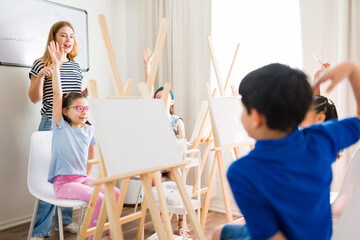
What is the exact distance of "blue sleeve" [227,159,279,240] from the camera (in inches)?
34.5

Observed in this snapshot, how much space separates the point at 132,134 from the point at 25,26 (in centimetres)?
201

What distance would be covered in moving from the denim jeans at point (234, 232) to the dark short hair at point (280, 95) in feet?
1.47

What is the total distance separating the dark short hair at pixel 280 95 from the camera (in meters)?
0.89

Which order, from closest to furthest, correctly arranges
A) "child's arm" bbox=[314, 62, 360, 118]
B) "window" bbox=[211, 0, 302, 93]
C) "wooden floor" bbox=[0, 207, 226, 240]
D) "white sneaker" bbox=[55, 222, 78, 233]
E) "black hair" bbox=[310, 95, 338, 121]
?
"child's arm" bbox=[314, 62, 360, 118] < "black hair" bbox=[310, 95, 338, 121] < "wooden floor" bbox=[0, 207, 226, 240] < "white sneaker" bbox=[55, 222, 78, 233] < "window" bbox=[211, 0, 302, 93]

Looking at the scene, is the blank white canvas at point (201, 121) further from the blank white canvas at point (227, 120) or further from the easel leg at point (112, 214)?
the easel leg at point (112, 214)

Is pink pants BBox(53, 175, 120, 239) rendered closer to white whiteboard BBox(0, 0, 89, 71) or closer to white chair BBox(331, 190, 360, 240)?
white whiteboard BBox(0, 0, 89, 71)

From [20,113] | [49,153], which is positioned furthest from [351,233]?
[20,113]

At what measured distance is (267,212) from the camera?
88cm

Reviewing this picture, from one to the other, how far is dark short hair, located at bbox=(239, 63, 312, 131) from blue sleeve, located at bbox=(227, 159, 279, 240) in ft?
0.57

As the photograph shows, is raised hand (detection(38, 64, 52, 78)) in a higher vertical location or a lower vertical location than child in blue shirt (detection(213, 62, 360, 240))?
higher

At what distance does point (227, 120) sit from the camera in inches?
89.8

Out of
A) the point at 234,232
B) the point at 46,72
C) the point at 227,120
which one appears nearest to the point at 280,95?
the point at 234,232

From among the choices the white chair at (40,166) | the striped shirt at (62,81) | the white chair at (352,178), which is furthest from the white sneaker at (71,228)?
the white chair at (352,178)

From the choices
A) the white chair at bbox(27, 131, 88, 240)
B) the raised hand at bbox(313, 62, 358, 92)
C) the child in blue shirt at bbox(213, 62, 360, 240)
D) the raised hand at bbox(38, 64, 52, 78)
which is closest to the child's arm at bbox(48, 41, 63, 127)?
the white chair at bbox(27, 131, 88, 240)
